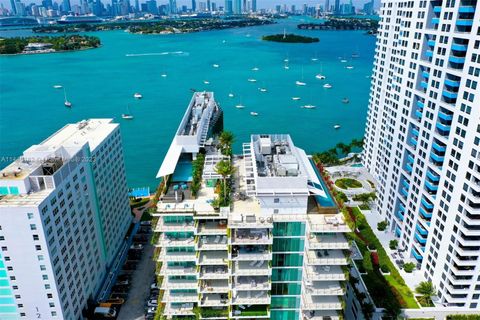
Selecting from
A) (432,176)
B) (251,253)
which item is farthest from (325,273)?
(432,176)

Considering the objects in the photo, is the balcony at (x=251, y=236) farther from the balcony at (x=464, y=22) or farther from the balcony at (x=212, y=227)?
the balcony at (x=464, y=22)

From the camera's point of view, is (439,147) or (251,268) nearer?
(251,268)

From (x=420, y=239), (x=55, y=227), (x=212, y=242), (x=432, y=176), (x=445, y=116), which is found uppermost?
(x=445, y=116)

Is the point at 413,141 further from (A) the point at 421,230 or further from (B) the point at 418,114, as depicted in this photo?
(A) the point at 421,230

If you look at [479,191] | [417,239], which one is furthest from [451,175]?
[417,239]

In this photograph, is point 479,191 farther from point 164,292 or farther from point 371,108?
point 371,108

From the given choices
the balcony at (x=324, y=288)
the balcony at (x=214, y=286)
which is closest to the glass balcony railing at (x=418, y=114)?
the balcony at (x=324, y=288)
